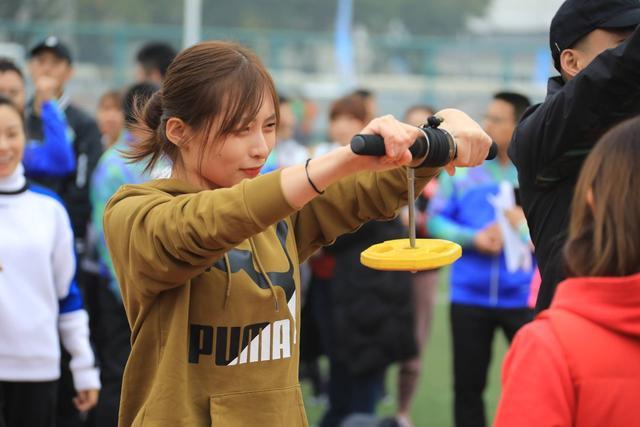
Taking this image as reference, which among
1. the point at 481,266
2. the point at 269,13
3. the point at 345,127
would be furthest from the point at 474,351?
the point at 269,13

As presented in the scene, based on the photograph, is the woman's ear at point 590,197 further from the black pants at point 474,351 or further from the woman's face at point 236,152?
the black pants at point 474,351

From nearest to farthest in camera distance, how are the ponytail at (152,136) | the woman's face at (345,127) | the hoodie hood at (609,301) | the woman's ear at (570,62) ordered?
the hoodie hood at (609,301), the ponytail at (152,136), the woman's ear at (570,62), the woman's face at (345,127)

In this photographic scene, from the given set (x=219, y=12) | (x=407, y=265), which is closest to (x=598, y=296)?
(x=407, y=265)

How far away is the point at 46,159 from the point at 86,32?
1419 centimetres

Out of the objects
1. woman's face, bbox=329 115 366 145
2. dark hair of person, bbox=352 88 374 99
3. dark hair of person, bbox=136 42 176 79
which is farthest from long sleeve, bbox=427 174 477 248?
dark hair of person, bbox=136 42 176 79

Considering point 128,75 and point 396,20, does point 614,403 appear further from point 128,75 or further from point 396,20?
point 396,20

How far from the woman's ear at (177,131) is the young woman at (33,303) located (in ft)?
7.00

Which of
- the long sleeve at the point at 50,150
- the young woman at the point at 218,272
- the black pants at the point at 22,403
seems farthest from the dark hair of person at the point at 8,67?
the young woman at the point at 218,272

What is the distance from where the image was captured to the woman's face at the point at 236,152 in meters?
2.80

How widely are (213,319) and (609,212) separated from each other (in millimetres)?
1118

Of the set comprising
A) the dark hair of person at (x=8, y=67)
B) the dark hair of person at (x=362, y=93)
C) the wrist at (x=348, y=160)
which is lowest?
the dark hair of person at (x=362, y=93)

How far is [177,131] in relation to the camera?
113 inches

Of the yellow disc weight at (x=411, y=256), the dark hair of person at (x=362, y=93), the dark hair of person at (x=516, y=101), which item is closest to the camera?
the yellow disc weight at (x=411, y=256)

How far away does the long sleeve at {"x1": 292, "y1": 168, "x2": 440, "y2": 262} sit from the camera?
112 inches
